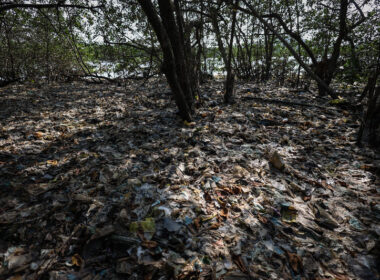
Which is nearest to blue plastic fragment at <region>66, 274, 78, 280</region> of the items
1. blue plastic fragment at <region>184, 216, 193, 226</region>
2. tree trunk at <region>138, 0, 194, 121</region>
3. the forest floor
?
the forest floor

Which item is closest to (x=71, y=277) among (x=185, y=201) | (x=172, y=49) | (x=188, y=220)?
(x=188, y=220)

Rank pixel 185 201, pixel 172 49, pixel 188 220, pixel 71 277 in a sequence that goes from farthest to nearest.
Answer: pixel 172 49, pixel 185 201, pixel 188 220, pixel 71 277

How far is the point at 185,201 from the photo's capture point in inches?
77.1

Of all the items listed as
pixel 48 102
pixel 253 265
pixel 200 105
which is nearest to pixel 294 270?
pixel 253 265

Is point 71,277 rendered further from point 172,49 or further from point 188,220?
point 172,49

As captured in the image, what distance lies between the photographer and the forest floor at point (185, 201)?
1.40m

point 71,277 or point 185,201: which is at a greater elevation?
point 185,201

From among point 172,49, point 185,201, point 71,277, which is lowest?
point 71,277

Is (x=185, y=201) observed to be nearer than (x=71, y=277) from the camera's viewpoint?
No

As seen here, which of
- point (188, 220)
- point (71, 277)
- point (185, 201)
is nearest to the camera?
point (71, 277)

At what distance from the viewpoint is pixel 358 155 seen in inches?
116

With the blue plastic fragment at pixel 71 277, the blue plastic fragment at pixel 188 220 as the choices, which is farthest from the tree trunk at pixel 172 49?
the blue plastic fragment at pixel 71 277

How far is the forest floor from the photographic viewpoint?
1404 millimetres

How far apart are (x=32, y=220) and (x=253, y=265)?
186 cm
